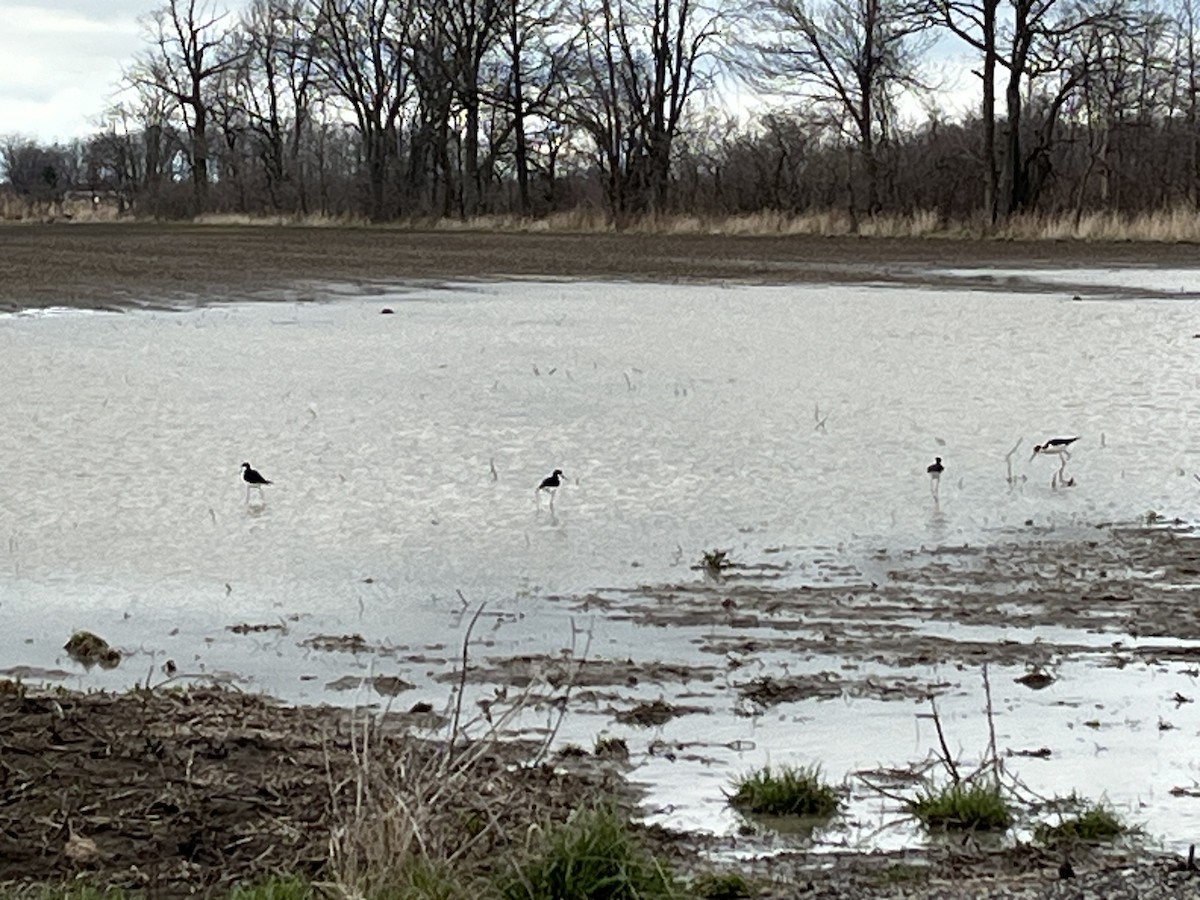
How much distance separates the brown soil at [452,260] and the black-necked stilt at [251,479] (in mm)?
10961

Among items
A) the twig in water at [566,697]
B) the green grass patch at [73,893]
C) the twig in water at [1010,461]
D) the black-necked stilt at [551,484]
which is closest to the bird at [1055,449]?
the twig in water at [1010,461]

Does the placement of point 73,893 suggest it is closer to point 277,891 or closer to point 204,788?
point 277,891

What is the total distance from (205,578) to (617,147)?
5146 cm

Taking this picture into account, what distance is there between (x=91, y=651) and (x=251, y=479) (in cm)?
289

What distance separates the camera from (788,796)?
4.77 metres

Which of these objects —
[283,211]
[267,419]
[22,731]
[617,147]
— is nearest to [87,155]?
[283,211]

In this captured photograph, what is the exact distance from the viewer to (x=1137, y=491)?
31.5 feet

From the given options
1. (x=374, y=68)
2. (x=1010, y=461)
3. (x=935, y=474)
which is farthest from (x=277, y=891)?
(x=374, y=68)

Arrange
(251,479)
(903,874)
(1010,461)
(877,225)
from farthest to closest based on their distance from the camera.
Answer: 1. (877,225)
2. (1010,461)
3. (251,479)
4. (903,874)

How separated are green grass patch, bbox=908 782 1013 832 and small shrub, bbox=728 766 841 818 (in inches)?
9.4

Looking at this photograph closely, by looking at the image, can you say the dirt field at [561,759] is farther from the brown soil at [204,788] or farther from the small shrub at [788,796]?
the small shrub at [788,796]

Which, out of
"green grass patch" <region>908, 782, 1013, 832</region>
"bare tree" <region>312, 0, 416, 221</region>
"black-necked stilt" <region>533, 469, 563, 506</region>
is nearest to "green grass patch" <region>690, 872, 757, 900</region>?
"green grass patch" <region>908, 782, 1013, 832</region>

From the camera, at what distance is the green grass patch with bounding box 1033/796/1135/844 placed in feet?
14.7

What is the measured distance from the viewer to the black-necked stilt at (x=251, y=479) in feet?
30.6
